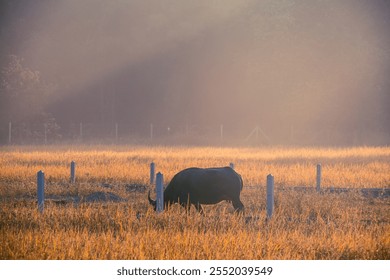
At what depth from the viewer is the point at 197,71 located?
6438 centimetres

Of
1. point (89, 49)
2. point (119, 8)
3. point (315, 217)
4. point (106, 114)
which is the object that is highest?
point (119, 8)

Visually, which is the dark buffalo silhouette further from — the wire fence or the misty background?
the misty background

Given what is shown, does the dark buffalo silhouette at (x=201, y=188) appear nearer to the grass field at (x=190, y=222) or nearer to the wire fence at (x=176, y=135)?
the grass field at (x=190, y=222)

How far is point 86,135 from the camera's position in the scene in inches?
2451

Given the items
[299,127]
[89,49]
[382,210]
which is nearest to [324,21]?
[299,127]

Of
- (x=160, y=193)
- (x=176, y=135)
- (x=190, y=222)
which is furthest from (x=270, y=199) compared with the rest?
(x=176, y=135)

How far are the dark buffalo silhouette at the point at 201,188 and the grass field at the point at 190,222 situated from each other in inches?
14.6

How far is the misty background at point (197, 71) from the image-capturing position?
2296 inches

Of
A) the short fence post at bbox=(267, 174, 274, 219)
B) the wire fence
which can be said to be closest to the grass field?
the short fence post at bbox=(267, 174, 274, 219)

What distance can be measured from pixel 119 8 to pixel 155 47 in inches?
209

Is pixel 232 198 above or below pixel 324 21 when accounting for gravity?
below

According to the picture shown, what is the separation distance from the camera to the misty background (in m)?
58.3

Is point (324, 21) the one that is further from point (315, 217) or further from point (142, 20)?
point (315, 217)

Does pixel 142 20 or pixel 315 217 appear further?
pixel 142 20
